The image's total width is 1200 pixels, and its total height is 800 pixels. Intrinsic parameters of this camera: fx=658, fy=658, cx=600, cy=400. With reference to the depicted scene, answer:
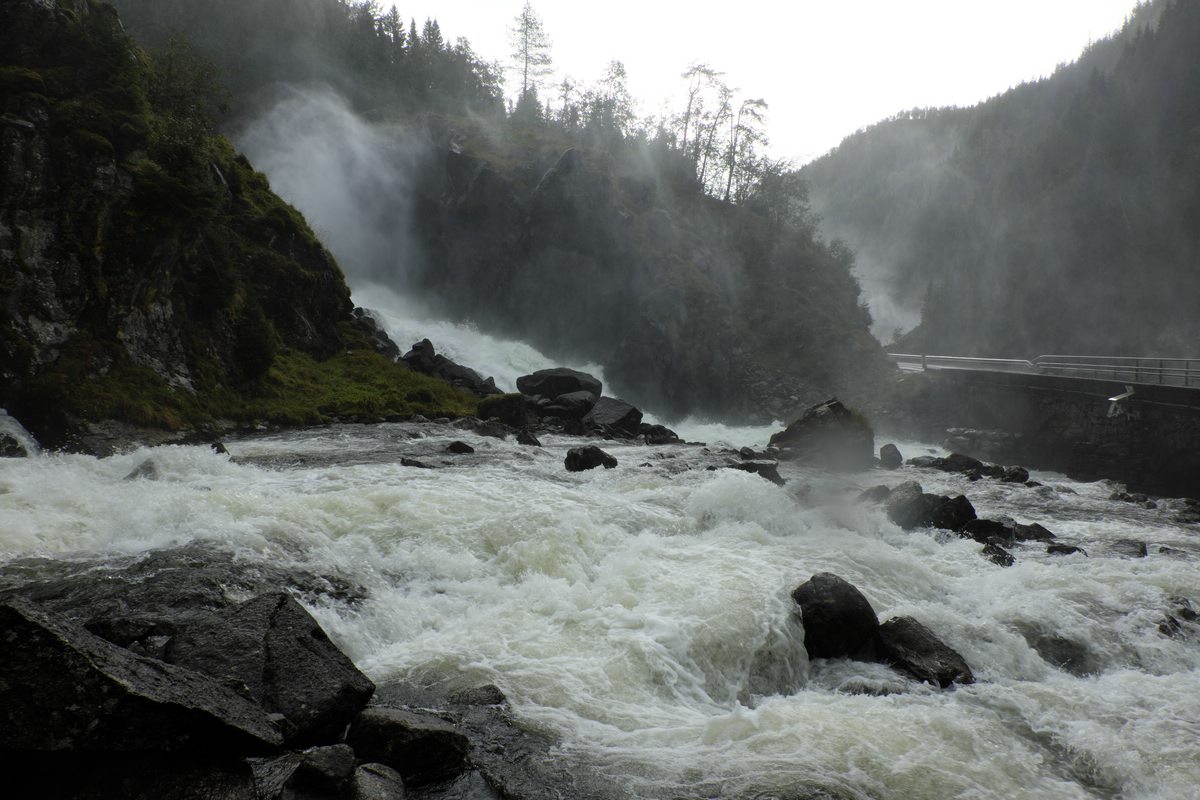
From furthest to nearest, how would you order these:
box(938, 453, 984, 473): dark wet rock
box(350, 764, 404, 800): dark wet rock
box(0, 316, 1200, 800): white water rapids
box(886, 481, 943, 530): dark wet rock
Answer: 1. box(938, 453, 984, 473): dark wet rock
2. box(886, 481, 943, 530): dark wet rock
3. box(0, 316, 1200, 800): white water rapids
4. box(350, 764, 404, 800): dark wet rock

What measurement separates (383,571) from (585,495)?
6.15m

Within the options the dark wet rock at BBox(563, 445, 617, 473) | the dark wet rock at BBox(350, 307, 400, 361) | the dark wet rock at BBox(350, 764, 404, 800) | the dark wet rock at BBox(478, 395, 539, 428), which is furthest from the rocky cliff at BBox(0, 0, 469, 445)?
the dark wet rock at BBox(350, 764, 404, 800)

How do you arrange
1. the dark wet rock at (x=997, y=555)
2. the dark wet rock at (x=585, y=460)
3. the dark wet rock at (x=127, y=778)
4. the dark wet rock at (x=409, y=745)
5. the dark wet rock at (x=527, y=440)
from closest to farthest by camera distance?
1. the dark wet rock at (x=127, y=778)
2. the dark wet rock at (x=409, y=745)
3. the dark wet rock at (x=997, y=555)
4. the dark wet rock at (x=585, y=460)
5. the dark wet rock at (x=527, y=440)

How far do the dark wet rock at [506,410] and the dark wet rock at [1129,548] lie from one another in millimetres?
21957

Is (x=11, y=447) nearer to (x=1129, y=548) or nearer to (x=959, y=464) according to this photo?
(x=1129, y=548)

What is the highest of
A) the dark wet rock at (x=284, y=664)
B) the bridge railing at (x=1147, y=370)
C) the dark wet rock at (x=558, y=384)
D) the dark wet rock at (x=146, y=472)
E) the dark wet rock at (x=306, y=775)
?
the bridge railing at (x=1147, y=370)

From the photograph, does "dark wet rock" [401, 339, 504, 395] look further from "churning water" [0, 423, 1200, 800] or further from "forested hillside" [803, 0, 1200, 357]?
"forested hillside" [803, 0, 1200, 357]

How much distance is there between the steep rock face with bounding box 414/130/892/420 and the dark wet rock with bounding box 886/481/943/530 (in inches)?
1355

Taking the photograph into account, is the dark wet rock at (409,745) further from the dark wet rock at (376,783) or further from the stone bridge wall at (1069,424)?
the stone bridge wall at (1069,424)

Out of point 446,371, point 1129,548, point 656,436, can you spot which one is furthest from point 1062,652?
point 446,371

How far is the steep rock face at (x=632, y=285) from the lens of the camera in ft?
169

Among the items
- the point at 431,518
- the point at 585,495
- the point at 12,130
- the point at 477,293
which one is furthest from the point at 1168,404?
the point at 477,293

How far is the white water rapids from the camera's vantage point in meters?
6.21

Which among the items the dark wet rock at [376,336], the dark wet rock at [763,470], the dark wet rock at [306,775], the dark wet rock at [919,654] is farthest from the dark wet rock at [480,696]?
the dark wet rock at [376,336]
